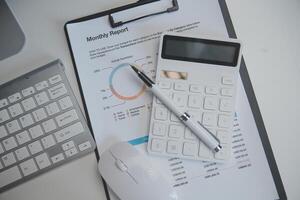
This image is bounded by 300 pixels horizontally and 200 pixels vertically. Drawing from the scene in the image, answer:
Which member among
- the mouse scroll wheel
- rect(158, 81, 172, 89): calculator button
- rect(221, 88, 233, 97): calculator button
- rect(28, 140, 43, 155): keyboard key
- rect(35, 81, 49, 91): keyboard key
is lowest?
the mouse scroll wheel

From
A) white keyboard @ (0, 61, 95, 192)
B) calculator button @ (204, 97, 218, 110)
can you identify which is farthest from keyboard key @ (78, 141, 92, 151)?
calculator button @ (204, 97, 218, 110)

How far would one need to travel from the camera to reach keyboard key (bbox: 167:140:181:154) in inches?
21.4

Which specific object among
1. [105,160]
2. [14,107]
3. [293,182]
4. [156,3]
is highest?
[156,3]

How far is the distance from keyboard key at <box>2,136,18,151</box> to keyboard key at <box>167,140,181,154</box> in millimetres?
→ 251

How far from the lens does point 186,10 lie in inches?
22.9

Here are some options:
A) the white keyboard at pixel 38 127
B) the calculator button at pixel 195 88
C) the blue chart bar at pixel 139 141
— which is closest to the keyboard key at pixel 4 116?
the white keyboard at pixel 38 127

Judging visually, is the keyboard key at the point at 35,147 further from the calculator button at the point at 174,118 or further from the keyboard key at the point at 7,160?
the calculator button at the point at 174,118

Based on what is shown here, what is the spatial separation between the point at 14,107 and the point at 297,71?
0.48 metres

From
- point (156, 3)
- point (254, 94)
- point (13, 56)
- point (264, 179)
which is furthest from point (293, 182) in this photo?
point (13, 56)

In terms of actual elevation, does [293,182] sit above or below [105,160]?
below

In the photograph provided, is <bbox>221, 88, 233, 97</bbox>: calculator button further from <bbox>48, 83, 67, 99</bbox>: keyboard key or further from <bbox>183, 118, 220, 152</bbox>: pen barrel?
<bbox>48, 83, 67, 99</bbox>: keyboard key

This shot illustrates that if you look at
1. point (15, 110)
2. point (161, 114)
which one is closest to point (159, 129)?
point (161, 114)

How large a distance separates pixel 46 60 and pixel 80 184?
0.22m

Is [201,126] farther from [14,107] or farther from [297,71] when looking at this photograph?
[14,107]
